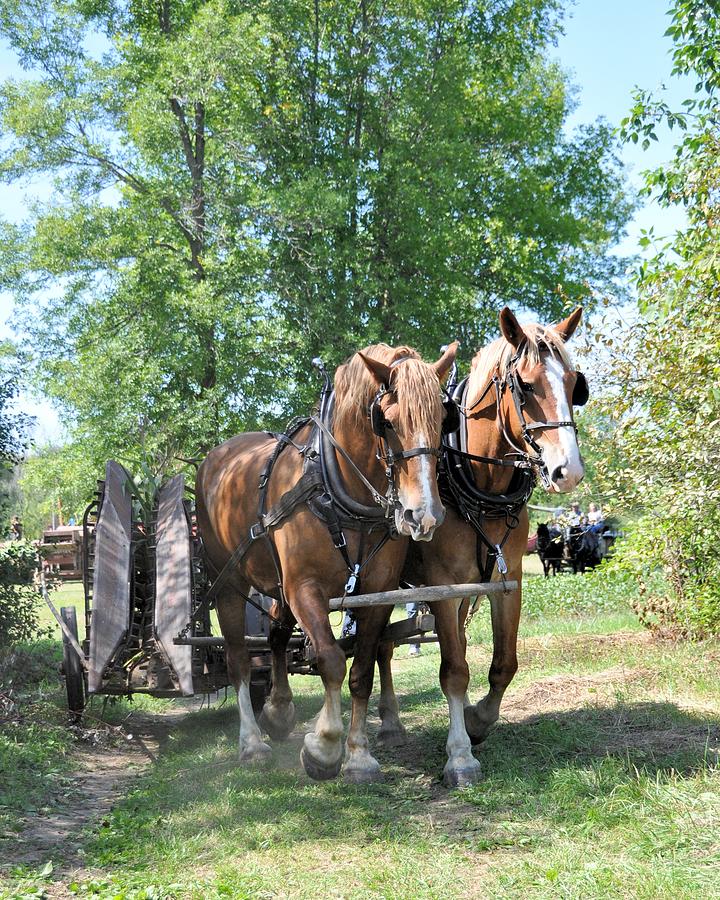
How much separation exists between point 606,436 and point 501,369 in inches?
140

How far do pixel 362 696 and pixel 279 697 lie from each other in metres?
1.49

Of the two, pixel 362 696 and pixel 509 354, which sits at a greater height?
pixel 509 354

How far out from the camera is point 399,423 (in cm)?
462

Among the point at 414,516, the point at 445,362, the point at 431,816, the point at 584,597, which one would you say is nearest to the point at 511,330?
the point at 445,362

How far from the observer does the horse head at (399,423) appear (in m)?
4.44

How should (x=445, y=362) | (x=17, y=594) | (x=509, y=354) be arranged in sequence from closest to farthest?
(x=509, y=354) → (x=445, y=362) → (x=17, y=594)

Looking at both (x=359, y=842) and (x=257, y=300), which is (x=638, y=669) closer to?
(x=359, y=842)

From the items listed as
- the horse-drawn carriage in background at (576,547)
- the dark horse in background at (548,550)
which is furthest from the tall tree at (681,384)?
the dark horse in background at (548,550)

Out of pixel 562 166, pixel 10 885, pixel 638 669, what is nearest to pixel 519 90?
pixel 562 166

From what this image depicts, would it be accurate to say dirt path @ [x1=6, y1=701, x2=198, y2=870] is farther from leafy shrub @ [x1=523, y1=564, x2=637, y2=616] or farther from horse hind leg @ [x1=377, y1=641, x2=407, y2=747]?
leafy shrub @ [x1=523, y1=564, x2=637, y2=616]

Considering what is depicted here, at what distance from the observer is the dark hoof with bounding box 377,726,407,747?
6.12 m

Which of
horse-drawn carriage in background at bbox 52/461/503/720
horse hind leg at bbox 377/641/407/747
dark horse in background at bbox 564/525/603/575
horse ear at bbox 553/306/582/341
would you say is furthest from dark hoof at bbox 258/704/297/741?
dark horse in background at bbox 564/525/603/575

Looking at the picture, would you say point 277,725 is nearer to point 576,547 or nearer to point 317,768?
point 317,768

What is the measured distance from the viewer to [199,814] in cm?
458
